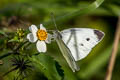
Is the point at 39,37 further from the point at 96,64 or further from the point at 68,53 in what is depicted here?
the point at 96,64

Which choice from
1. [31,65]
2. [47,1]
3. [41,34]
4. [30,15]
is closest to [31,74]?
[31,65]

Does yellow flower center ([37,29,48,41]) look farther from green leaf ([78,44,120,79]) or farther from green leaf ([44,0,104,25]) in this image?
green leaf ([78,44,120,79])

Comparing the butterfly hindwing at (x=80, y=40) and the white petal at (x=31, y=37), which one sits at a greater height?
the white petal at (x=31, y=37)

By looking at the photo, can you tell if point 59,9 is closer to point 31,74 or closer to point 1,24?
point 1,24

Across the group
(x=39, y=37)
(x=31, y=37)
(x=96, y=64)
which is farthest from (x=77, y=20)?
(x=31, y=37)

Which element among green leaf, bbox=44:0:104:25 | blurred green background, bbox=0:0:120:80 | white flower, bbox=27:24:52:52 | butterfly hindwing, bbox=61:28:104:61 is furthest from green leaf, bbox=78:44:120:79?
white flower, bbox=27:24:52:52

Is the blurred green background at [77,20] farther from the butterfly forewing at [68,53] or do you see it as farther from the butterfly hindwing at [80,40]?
the butterfly forewing at [68,53]

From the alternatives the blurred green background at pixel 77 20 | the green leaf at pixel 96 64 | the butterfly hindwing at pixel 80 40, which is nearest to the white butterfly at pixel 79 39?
the butterfly hindwing at pixel 80 40
